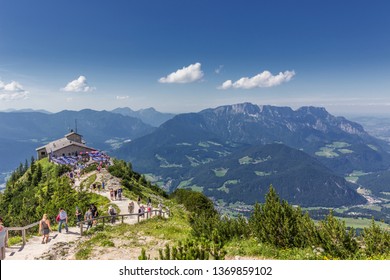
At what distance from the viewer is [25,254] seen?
14.8 meters

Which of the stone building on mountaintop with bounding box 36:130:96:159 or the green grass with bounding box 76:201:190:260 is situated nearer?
the green grass with bounding box 76:201:190:260

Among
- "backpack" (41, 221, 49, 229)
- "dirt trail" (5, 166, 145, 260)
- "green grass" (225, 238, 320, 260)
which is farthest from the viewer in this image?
"backpack" (41, 221, 49, 229)

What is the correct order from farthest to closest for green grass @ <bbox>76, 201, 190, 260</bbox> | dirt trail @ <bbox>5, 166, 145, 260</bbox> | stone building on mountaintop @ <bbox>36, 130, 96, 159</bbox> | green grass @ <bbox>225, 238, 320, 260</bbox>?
stone building on mountaintop @ <bbox>36, 130, 96, 159</bbox>, green grass @ <bbox>76, 201, 190, 260</bbox>, dirt trail @ <bbox>5, 166, 145, 260</bbox>, green grass @ <bbox>225, 238, 320, 260</bbox>

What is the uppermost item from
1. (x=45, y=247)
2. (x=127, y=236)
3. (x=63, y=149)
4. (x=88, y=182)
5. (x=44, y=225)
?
(x=63, y=149)

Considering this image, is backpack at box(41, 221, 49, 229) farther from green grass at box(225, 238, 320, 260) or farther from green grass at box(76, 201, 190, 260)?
→ green grass at box(225, 238, 320, 260)

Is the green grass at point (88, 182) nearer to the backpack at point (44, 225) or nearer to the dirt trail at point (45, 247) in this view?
the dirt trail at point (45, 247)

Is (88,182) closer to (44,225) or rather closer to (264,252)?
(44,225)

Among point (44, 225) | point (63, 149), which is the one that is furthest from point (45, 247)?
point (63, 149)

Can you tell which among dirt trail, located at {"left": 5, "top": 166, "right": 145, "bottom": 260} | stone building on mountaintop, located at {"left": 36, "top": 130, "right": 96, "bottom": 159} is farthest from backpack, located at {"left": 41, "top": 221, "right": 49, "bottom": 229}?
stone building on mountaintop, located at {"left": 36, "top": 130, "right": 96, "bottom": 159}

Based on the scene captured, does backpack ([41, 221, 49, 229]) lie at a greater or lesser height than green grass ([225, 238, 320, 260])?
greater

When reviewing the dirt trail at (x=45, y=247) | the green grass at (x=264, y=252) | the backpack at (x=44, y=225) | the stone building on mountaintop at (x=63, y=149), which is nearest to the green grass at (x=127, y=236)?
the dirt trail at (x=45, y=247)
